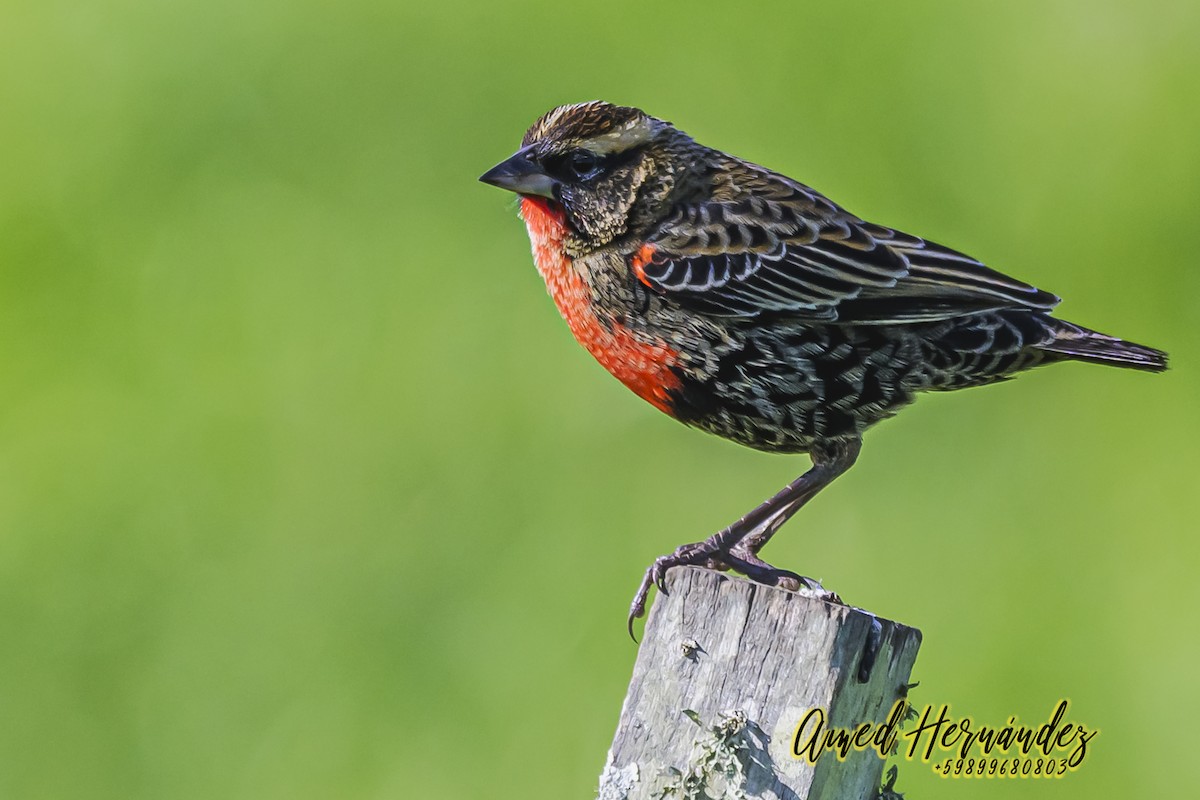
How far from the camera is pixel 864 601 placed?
23.2 ft

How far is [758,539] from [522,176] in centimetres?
132

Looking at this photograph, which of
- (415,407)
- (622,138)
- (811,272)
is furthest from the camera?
(415,407)

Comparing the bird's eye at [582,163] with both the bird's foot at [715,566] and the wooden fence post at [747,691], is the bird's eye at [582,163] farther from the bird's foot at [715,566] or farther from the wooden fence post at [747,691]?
the wooden fence post at [747,691]

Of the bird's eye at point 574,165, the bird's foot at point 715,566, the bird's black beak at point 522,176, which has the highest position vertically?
the bird's eye at point 574,165

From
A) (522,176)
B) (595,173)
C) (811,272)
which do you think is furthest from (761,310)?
(522,176)

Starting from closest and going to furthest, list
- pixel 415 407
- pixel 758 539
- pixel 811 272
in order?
pixel 811 272 → pixel 758 539 → pixel 415 407

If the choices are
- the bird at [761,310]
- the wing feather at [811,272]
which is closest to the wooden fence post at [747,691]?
the bird at [761,310]

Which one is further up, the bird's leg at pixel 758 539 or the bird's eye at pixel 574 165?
the bird's eye at pixel 574 165

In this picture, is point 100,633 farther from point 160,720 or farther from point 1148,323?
point 1148,323

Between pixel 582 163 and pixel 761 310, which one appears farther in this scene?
pixel 582 163

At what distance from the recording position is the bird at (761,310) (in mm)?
4980

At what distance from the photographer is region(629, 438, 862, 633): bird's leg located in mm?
4621

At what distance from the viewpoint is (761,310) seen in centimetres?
500

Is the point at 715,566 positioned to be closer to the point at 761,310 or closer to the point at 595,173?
the point at 761,310
